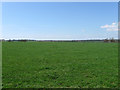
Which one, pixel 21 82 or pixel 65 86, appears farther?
pixel 21 82

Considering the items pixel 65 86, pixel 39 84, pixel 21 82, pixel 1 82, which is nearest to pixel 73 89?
pixel 65 86

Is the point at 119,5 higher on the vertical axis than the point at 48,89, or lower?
higher

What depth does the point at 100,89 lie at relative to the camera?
18.2 ft

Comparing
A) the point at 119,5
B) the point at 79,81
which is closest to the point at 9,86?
the point at 79,81

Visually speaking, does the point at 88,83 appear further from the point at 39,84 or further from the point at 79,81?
the point at 39,84

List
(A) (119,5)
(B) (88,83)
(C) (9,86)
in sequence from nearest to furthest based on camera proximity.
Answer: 1. (A) (119,5)
2. (C) (9,86)
3. (B) (88,83)

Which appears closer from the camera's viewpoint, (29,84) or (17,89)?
(17,89)

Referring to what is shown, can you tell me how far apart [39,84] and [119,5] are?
5062 millimetres

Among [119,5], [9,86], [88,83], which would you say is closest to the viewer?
[119,5]

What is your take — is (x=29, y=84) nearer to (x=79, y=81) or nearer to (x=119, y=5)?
(x=79, y=81)

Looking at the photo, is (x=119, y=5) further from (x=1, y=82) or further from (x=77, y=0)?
(x=1, y=82)

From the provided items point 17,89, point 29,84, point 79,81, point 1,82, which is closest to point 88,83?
point 79,81

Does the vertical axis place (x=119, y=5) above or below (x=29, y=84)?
above

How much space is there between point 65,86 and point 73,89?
49cm
